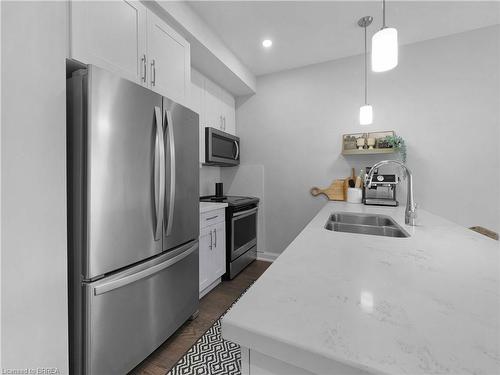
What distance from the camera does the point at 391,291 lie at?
0.55 m

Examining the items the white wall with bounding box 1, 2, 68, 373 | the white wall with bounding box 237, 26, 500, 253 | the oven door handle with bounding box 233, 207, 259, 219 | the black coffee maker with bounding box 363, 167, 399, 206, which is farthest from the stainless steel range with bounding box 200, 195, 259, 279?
the white wall with bounding box 1, 2, 68, 373

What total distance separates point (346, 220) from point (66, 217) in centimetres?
190

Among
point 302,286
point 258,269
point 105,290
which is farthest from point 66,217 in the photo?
point 258,269

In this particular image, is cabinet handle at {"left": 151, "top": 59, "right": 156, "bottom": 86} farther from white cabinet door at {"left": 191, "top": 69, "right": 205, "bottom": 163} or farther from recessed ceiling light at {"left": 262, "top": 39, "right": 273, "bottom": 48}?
recessed ceiling light at {"left": 262, "top": 39, "right": 273, "bottom": 48}

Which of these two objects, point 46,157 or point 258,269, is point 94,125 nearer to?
point 46,157

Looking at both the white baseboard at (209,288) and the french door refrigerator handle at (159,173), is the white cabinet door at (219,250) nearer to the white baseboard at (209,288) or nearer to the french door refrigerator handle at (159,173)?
the white baseboard at (209,288)

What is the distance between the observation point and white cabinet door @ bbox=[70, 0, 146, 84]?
1.23m

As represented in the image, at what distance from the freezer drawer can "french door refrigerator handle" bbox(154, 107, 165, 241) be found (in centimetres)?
25

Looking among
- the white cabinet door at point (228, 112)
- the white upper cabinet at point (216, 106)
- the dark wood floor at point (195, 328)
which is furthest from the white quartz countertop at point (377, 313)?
the white cabinet door at point (228, 112)

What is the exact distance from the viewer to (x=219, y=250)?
239 cm

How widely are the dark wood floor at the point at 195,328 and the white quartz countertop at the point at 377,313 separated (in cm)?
125

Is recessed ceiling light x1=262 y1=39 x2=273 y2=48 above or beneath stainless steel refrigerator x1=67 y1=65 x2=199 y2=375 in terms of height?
above

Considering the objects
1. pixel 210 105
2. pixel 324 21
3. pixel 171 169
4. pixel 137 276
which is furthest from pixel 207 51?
pixel 137 276

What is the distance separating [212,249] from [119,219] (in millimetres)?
1198
